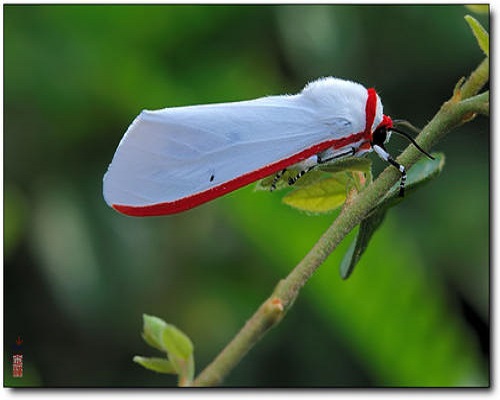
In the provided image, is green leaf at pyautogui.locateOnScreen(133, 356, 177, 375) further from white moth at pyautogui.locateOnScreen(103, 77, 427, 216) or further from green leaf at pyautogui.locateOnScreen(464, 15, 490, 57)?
green leaf at pyautogui.locateOnScreen(464, 15, 490, 57)

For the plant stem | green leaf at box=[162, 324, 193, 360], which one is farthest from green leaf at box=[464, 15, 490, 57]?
green leaf at box=[162, 324, 193, 360]

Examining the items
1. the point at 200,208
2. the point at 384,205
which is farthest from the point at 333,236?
the point at 200,208

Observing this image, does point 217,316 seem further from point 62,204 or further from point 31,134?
point 31,134

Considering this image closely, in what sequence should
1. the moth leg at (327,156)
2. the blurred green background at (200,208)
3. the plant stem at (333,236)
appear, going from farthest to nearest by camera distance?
1. the blurred green background at (200,208)
2. the moth leg at (327,156)
3. the plant stem at (333,236)

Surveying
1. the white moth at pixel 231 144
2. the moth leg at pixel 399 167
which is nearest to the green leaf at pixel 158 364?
the white moth at pixel 231 144

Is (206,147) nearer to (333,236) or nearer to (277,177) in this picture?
(277,177)

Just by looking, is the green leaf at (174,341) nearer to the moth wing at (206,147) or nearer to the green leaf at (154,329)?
the green leaf at (154,329)

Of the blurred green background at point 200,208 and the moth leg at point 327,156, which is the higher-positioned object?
the moth leg at point 327,156
